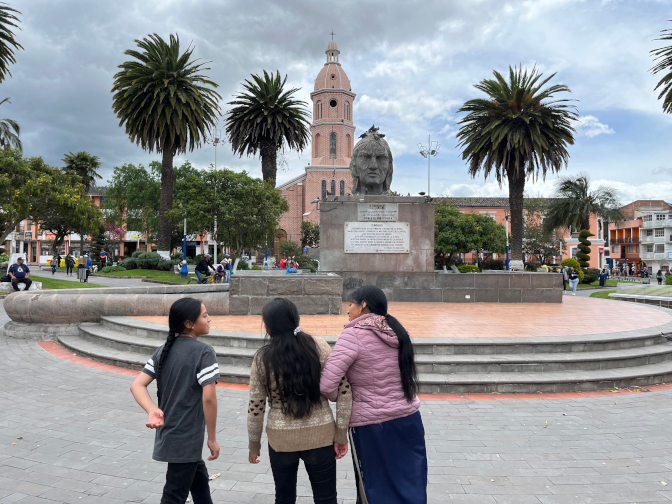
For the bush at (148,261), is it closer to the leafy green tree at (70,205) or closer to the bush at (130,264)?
the bush at (130,264)

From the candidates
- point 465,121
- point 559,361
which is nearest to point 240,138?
point 465,121

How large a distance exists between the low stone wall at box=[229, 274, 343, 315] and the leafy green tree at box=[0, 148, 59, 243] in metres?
17.4

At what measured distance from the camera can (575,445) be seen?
14.6ft

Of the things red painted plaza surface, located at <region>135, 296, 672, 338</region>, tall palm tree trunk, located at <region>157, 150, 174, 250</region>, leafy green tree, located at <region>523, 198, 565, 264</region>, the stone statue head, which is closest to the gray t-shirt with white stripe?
red painted plaza surface, located at <region>135, 296, 672, 338</region>

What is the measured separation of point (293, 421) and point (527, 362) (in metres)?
5.21

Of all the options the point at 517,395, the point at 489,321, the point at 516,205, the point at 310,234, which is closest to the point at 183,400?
the point at 517,395

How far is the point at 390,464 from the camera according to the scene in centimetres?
268

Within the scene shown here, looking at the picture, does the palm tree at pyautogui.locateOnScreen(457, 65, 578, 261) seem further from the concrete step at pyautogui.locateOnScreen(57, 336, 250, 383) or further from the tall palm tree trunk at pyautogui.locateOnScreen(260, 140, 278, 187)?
the concrete step at pyautogui.locateOnScreen(57, 336, 250, 383)

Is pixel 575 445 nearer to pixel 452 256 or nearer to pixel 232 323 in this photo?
pixel 232 323

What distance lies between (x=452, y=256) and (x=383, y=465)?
162 feet

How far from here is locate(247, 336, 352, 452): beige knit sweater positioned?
2514 millimetres

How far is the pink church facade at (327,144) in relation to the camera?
66.3m

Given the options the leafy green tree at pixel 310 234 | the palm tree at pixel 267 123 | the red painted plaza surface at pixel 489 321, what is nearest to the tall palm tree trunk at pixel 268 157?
the palm tree at pixel 267 123

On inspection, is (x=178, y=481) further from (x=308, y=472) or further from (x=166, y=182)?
(x=166, y=182)
